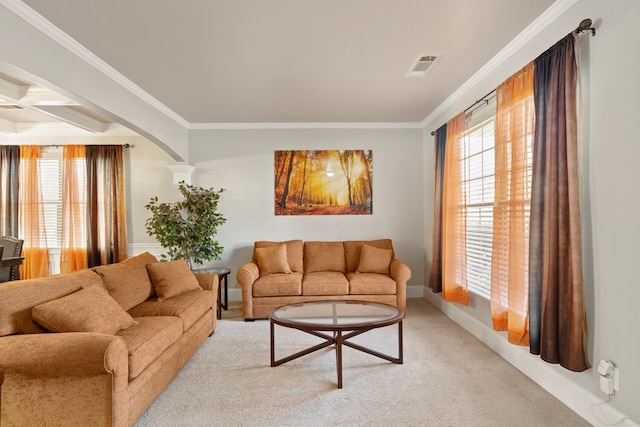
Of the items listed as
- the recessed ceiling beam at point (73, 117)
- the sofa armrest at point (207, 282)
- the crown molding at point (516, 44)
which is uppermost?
the crown molding at point (516, 44)

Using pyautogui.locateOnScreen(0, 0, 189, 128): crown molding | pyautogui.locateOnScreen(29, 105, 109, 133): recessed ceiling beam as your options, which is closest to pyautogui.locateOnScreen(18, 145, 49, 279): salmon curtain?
pyautogui.locateOnScreen(29, 105, 109, 133): recessed ceiling beam

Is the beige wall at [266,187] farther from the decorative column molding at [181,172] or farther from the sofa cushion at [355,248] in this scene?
the sofa cushion at [355,248]

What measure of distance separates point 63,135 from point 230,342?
4.54 meters

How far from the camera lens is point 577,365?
208 cm

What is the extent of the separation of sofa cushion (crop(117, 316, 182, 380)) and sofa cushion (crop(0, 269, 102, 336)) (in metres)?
0.51

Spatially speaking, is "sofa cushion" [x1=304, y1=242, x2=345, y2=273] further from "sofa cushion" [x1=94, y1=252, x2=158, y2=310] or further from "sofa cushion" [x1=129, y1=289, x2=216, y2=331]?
"sofa cushion" [x1=94, y1=252, x2=158, y2=310]

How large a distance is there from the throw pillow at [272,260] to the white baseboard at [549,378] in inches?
90.5

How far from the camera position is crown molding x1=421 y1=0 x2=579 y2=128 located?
92.0 inches

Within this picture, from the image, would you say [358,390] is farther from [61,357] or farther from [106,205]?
[106,205]

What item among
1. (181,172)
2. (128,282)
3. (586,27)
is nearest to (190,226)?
(181,172)

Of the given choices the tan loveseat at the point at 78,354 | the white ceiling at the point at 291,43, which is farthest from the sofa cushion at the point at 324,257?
the tan loveseat at the point at 78,354

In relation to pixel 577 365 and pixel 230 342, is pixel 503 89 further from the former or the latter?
pixel 230 342

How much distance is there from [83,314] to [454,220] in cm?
362

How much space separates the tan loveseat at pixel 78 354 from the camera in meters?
1.80
